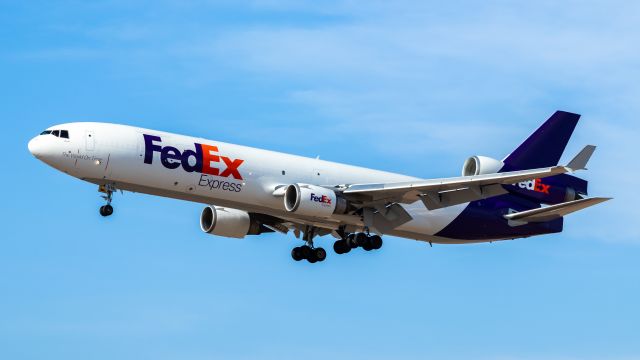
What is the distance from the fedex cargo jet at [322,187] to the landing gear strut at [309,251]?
0.16 feet

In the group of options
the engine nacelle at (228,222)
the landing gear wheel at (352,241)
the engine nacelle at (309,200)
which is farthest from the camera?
the engine nacelle at (228,222)

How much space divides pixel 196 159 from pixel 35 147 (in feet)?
22.7

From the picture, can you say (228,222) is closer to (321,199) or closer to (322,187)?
(322,187)

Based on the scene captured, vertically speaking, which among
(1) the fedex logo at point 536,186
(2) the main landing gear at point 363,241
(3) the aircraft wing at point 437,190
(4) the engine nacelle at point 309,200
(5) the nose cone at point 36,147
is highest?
(1) the fedex logo at point 536,186

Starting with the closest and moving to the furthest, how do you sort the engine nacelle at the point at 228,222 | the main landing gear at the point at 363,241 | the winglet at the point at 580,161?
the winglet at the point at 580,161 < the main landing gear at the point at 363,241 < the engine nacelle at the point at 228,222

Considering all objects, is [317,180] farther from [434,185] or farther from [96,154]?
[96,154]

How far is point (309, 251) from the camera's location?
66750 millimetres

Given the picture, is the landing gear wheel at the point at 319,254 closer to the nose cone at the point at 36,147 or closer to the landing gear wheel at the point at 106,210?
the landing gear wheel at the point at 106,210

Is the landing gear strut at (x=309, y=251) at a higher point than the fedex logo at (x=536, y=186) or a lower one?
lower

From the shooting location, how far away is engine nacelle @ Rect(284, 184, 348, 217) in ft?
199

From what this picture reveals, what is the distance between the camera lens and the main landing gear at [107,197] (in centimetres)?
5975

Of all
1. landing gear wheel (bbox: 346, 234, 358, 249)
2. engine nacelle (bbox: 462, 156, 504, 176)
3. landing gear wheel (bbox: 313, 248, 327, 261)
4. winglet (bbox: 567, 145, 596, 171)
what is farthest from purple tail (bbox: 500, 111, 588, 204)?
winglet (bbox: 567, 145, 596, 171)

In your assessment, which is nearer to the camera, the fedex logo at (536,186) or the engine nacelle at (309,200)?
the engine nacelle at (309,200)

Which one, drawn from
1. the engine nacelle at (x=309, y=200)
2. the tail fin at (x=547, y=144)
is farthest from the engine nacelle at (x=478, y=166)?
the engine nacelle at (x=309, y=200)
